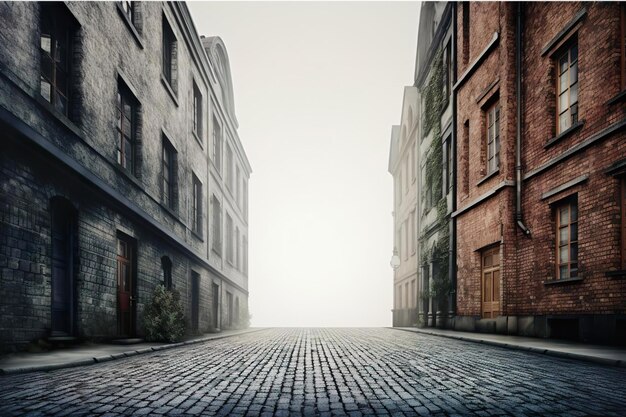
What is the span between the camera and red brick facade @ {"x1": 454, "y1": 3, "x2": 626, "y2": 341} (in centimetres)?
986

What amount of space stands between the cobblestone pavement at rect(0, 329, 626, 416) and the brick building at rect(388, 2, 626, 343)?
3.58 m

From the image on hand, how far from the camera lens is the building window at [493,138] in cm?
1491

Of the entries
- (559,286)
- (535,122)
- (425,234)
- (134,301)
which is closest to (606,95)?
(535,122)

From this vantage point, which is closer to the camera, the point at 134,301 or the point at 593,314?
the point at 593,314

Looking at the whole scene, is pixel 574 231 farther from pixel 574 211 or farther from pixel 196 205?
pixel 196 205

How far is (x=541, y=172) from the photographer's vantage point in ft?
40.7

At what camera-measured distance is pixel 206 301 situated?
66.1ft

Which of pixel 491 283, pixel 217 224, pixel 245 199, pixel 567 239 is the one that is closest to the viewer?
pixel 567 239

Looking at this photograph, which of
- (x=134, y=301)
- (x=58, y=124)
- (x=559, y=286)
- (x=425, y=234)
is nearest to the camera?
(x=58, y=124)

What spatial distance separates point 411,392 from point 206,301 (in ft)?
53.0

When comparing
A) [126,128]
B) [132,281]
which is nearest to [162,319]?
[132,281]

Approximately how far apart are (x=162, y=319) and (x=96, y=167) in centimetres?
365

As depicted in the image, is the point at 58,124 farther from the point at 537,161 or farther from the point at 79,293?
the point at 537,161

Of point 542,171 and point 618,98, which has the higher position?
point 618,98
